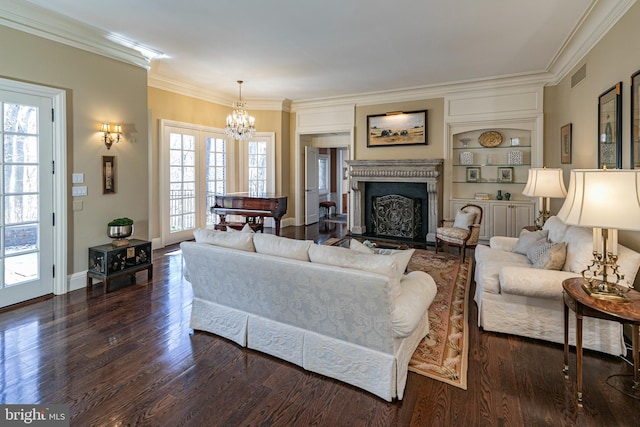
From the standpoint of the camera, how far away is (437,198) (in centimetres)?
687

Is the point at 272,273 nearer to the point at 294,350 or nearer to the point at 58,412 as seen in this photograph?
the point at 294,350

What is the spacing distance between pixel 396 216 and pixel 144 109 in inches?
196

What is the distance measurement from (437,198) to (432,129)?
1377 millimetres

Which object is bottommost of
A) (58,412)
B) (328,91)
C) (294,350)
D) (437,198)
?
(58,412)

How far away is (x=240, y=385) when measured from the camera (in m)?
2.33

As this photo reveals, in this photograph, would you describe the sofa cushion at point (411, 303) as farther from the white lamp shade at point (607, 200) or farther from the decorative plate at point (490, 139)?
the decorative plate at point (490, 139)

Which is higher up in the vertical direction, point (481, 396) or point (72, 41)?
point (72, 41)

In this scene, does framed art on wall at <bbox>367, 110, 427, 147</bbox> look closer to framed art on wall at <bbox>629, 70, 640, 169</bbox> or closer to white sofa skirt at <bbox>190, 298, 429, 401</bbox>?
framed art on wall at <bbox>629, 70, 640, 169</bbox>

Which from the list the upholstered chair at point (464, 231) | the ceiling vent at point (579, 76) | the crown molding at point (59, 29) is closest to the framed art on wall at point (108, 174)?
the crown molding at point (59, 29)

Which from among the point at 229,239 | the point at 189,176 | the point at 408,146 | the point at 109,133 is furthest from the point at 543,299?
the point at 189,176

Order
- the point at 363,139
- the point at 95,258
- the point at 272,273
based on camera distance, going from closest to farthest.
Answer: the point at 272,273, the point at 95,258, the point at 363,139

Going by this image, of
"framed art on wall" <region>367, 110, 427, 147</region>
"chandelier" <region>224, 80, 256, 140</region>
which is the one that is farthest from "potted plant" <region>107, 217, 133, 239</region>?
"framed art on wall" <region>367, 110, 427, 147</region>

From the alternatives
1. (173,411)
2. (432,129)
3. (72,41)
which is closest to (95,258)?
(72,41)

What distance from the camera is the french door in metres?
6.46
